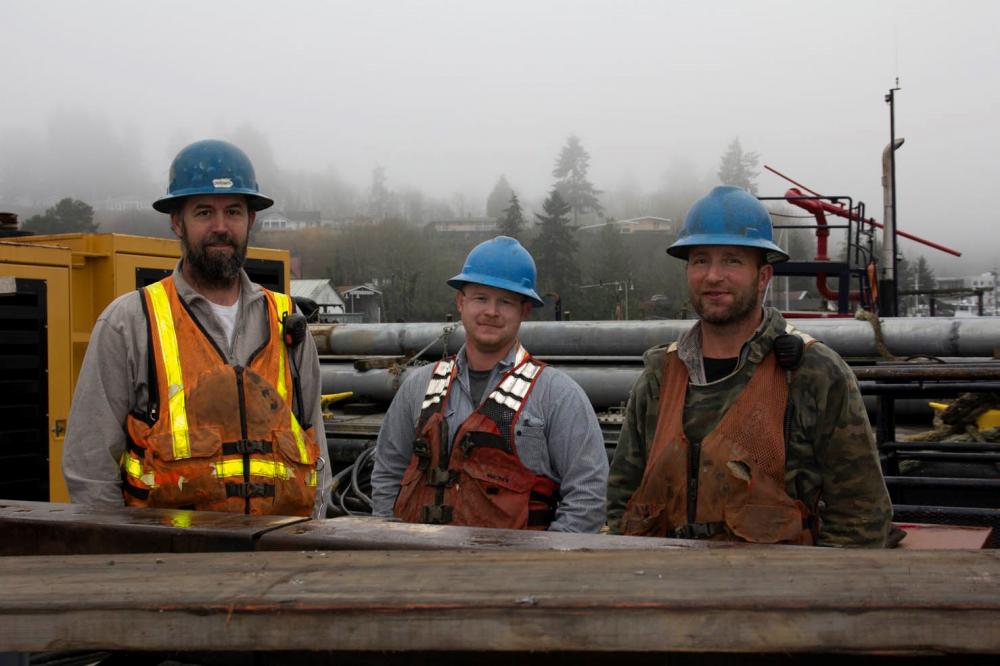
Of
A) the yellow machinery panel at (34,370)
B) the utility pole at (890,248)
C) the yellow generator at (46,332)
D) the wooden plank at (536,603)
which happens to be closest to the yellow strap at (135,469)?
the wooden plank at (536,603)

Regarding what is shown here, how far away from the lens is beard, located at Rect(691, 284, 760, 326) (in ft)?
9.03

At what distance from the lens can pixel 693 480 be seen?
2629 mm

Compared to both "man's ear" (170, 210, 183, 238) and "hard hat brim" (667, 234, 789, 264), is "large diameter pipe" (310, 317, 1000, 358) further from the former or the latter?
"man's ear" (170, 210, 183, 238)

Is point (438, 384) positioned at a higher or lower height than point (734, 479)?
higher

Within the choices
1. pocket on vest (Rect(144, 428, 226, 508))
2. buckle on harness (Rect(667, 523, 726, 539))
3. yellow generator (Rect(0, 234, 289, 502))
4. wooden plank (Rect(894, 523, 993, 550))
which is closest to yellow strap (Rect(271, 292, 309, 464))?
pocket on vest (Rect(144, 428, 226, 508))

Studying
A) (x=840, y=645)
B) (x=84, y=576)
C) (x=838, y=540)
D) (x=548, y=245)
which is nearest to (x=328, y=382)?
(x=838, y=540)

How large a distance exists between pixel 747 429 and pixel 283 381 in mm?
1462

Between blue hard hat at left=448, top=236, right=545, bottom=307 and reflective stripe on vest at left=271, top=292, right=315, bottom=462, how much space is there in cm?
64

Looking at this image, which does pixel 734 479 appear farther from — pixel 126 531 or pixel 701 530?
pixel 126 531

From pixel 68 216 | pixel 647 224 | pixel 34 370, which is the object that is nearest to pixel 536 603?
pixel 34 370

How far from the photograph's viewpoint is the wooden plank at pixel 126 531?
1.65 meters

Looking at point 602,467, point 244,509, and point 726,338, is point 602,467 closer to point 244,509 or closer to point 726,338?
point 726,338

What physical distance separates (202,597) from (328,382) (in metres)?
6.94

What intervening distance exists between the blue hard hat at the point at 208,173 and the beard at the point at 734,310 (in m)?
1.57
